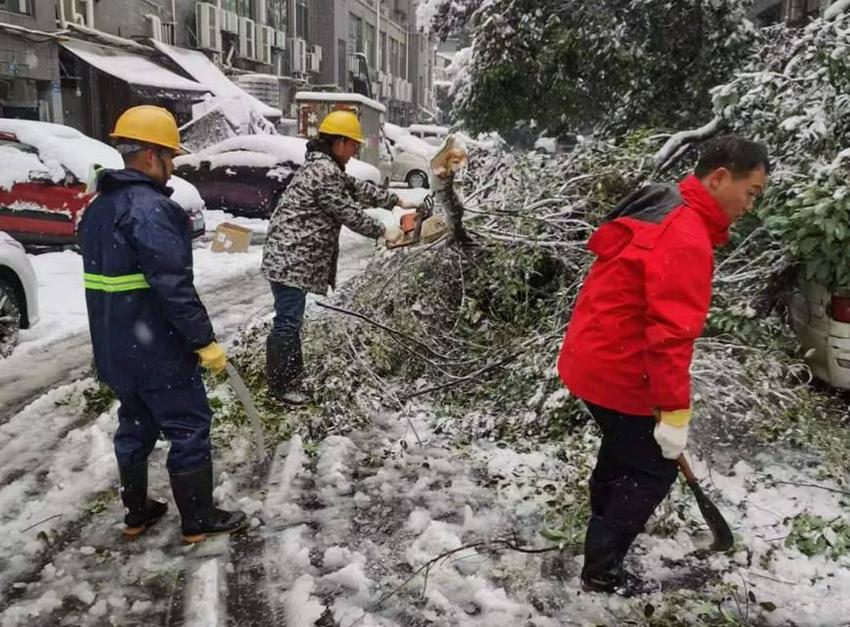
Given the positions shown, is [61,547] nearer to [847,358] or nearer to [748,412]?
[748,412]

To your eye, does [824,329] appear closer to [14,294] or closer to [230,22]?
[14,294]

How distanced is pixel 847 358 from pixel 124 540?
413 centimetres

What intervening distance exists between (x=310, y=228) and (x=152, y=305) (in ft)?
5.60

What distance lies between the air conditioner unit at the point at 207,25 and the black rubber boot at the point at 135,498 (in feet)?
74.7

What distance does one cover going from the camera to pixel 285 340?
15.2 feet

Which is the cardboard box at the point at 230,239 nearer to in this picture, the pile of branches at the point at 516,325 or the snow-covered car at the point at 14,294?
the snow-covered car at the point at 14,294

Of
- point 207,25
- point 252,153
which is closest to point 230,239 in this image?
point 252,153

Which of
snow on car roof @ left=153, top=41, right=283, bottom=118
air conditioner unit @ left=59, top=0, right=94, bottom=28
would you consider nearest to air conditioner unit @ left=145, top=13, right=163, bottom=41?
snow on car roof @ left=153, top=41, right=283, bottom=118

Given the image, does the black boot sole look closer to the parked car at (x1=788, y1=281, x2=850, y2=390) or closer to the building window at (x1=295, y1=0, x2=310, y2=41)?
the parked car at (x1=788, y1=281, x2=850, y2=390)

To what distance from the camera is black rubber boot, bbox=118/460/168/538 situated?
10.4 ft

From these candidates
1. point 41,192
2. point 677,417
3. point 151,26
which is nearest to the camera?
point 677,417

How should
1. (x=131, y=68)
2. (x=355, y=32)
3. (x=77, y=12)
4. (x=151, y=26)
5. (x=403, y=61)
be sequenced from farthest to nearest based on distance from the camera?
(x=403, y=61), (x=355, y=32), (x=151, y=26), (x=131, y=68), (x=77, y=12)

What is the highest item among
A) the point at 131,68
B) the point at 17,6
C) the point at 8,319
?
the point at 17,6

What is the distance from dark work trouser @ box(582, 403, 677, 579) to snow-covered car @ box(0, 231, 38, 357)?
15.7ft
